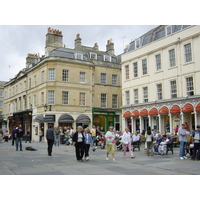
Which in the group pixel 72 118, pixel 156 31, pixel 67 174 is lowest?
pixel 67 174

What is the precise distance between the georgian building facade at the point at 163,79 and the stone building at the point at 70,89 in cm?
656

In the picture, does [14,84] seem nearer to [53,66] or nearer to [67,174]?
[53,66]

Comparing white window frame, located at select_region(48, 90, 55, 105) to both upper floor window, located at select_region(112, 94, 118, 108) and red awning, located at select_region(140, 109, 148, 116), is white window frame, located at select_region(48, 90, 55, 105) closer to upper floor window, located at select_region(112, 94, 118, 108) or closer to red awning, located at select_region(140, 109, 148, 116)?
upper floor window, located at select_region(112, 94, 118, 108)

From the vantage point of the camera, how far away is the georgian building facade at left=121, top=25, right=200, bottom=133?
22909 mm

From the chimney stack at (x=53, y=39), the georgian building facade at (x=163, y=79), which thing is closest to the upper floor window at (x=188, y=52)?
the georgian building facade at (x=163, y=79)

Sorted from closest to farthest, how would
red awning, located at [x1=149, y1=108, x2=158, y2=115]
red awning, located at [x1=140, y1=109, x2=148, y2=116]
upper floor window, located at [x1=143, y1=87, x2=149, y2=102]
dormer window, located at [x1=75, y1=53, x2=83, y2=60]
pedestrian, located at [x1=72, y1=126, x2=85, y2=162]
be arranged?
pedestrian, located at [x1=72, y1=126, x2=85, y2=162] < red awning, located at [x1=149, y1=108, x2=158, y2=115] < red awning, located at [x1=140, y1=109, x2=148, y2=116] < upper floor window, located at [x1=143, y1=87, x2=149, y2=102] < dormer window, located at [x1=75, y1=53, x2=83, y2=60]

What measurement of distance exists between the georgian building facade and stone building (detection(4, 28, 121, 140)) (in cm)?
656

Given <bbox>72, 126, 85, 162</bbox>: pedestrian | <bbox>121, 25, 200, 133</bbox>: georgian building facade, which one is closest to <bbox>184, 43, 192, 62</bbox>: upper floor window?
<bbox>121, 25, 200, 133</bbox>: georgian building facade

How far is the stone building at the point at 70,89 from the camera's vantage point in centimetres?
3288

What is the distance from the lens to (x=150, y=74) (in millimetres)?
27359

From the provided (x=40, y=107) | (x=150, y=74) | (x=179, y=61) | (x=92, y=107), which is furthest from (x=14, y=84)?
(x=179, y=61)

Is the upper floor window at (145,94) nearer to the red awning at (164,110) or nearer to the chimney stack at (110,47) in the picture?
the red awning at (164,110)

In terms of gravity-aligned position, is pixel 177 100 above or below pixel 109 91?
A: below

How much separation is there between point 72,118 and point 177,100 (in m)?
14.9
